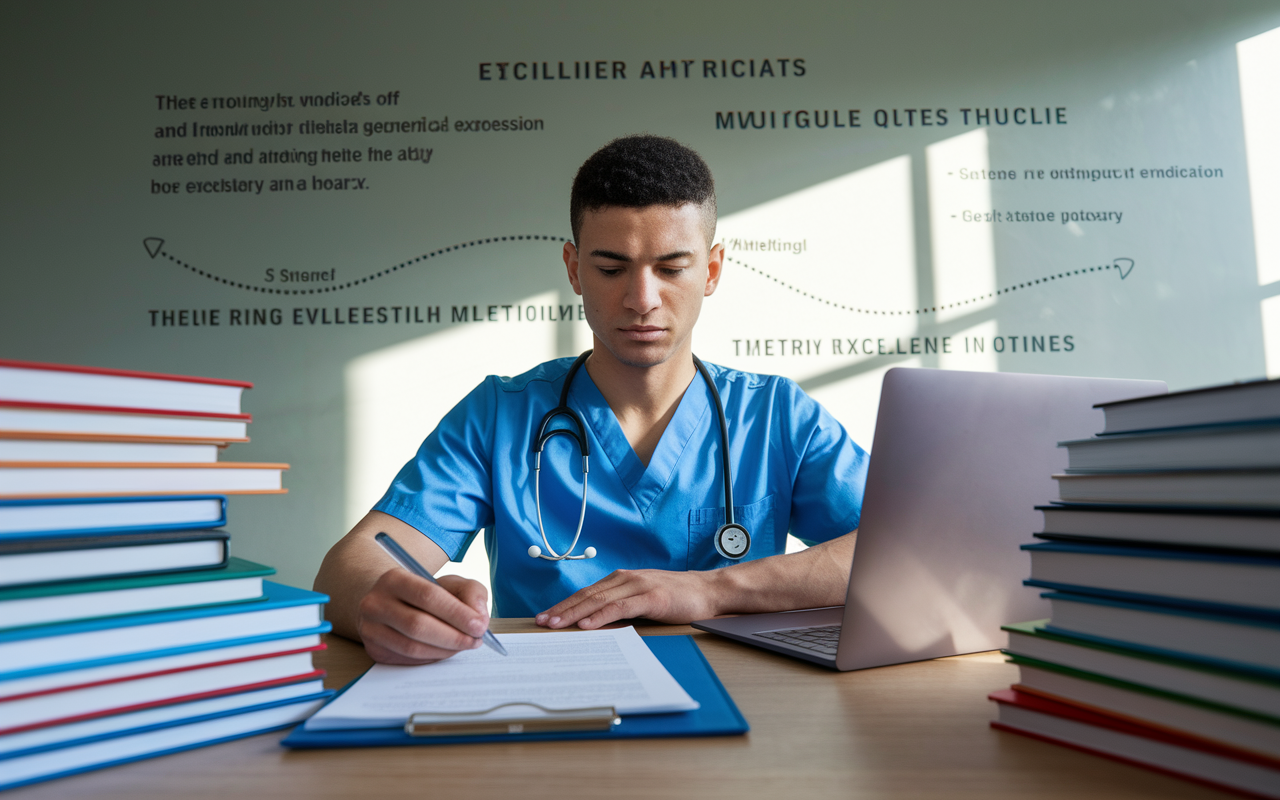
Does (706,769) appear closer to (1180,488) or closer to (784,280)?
(1180,488)

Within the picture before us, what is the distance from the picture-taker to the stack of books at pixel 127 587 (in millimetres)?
394

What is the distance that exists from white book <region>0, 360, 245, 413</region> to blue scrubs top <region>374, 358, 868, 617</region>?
713 millimetres

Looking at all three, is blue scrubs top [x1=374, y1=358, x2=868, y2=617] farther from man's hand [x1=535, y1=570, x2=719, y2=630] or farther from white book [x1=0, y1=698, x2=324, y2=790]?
white book [x1=0, y1=698, x2=324, y2=790]

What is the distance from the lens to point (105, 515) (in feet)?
1.42

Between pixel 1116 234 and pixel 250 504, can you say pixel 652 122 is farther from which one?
pixel 250 504

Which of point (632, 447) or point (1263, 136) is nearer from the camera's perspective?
point (632, 447)

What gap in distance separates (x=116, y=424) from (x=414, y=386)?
1737 mm

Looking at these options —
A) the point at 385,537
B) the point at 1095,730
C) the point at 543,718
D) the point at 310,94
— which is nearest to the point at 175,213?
the point at 310,94

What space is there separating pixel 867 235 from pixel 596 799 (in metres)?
2.11

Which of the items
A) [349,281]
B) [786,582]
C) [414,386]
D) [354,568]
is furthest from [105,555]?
[349,281]

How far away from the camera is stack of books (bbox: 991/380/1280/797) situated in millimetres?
361

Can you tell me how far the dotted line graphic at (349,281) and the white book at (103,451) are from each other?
176 centimetres

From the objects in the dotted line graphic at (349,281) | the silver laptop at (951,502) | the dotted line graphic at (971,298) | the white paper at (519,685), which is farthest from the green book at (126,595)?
the dotted line graphic at (971,298)

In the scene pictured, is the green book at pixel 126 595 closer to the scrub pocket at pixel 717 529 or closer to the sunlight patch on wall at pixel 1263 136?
the scrub pocket at pixel 717 529
